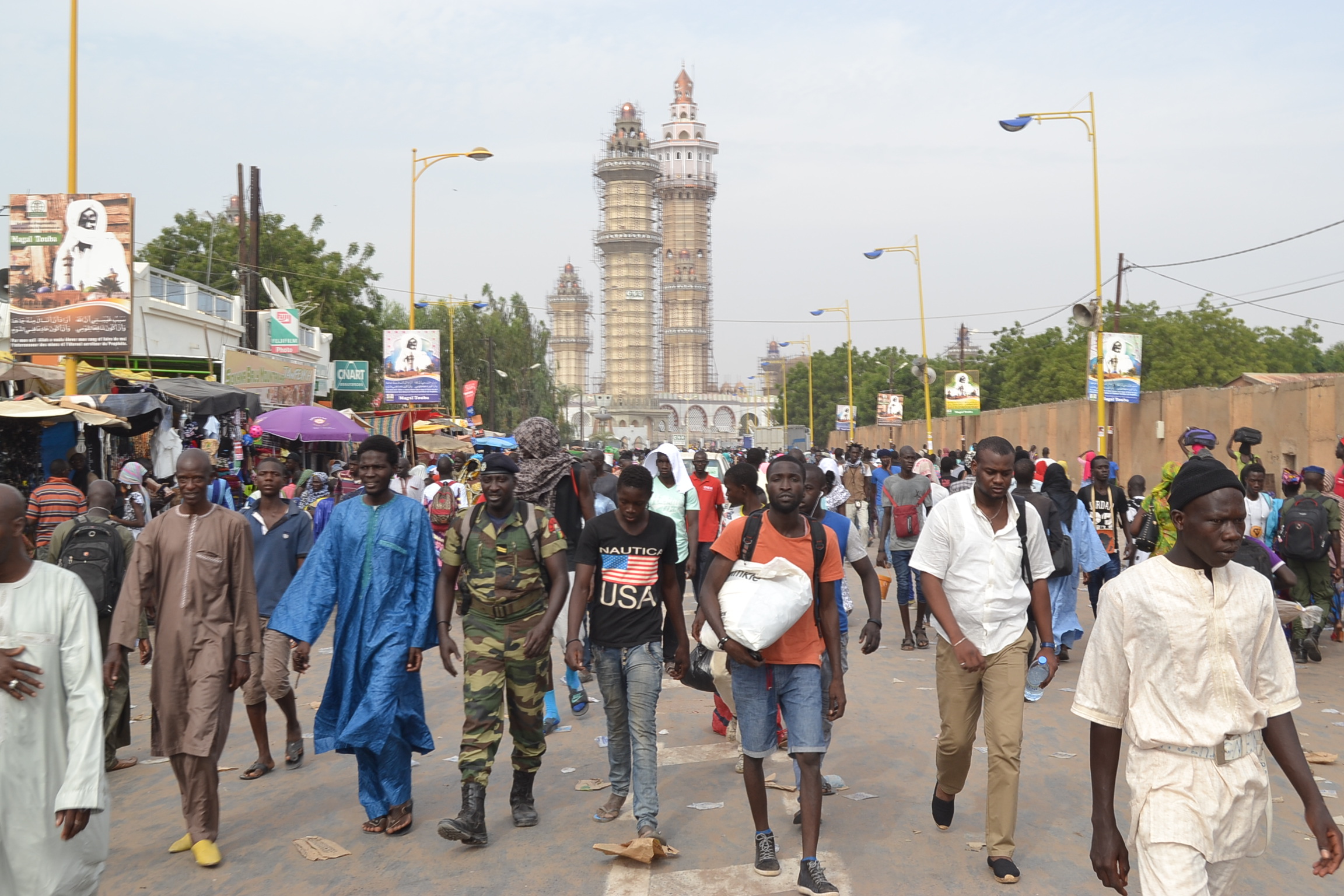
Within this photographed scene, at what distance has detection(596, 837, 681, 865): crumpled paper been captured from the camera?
4.90 m

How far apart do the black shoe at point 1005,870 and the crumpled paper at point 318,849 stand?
110 inches

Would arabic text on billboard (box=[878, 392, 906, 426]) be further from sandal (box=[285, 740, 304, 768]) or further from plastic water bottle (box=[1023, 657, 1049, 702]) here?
sandal (box=[285, 740, 304, 768])

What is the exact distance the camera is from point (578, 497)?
7.17m

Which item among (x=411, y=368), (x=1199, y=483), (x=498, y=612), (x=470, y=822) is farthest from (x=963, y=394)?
(x=1199, y=483)

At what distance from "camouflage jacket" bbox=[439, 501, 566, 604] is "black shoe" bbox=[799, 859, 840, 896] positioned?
67.8 inches

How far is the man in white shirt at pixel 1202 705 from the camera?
2957mm

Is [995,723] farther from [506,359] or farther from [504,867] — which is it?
A: [506,359]

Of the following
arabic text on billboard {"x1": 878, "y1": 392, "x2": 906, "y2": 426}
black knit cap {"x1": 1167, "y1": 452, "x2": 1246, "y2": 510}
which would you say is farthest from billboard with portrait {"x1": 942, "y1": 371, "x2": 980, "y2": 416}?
black knit cap {"x1": 1167, "y1": 452, "x2": 1246, "y2": 510}

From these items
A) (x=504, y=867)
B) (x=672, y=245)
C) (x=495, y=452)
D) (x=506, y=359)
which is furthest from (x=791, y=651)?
(x=672, y=245)

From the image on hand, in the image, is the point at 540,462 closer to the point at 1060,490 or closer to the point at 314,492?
the point at 1060,490

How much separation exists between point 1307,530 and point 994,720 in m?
6.18

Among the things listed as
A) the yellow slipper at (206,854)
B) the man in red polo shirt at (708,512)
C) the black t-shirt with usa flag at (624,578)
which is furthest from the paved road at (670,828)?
the man in red polo shirt at (708,512)

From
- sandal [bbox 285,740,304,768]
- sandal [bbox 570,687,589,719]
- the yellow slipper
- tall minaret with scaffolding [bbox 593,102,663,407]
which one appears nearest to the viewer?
the yellow slipper

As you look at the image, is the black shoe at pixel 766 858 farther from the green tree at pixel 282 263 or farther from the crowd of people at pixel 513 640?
the green tree at pixel 282 263
